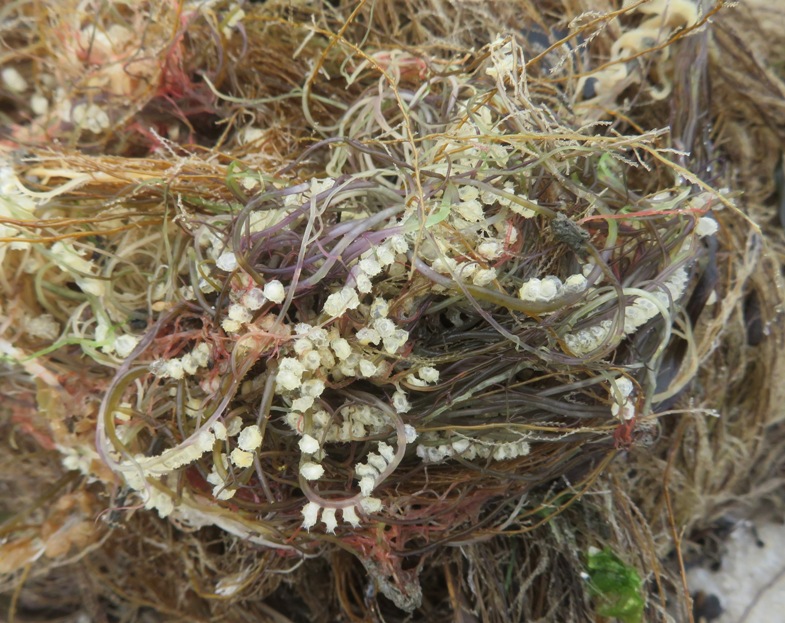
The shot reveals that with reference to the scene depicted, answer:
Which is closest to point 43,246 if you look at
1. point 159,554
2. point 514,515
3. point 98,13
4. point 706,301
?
point 98,13

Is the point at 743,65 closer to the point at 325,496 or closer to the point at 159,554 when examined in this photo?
the point at 325,496

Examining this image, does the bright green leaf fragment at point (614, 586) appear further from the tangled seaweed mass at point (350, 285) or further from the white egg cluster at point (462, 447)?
the white egg cluster at point (462, 447)

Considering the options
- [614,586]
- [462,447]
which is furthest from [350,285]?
[614,586]

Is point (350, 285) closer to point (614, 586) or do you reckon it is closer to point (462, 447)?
point (462, 447)

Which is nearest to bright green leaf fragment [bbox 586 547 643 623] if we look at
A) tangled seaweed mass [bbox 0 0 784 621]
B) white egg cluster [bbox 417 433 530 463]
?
tangled seaweed mass [bbox 0 0 784 621]

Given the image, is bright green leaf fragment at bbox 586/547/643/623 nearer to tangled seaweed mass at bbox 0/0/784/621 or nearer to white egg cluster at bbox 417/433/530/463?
tangled seaweed mass at bbox 0/0/784/621
